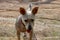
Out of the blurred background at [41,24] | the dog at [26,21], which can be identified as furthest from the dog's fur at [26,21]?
the blurred background at [41,24]

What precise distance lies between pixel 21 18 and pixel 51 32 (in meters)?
1.37

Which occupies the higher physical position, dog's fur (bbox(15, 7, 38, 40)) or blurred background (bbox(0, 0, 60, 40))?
dog's fur (bbox(15, 7, 38, 40))

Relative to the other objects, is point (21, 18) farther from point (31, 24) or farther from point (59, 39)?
point (59, 39)

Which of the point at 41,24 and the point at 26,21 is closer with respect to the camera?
the point at 26,21

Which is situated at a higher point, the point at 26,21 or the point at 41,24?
the point at 26,21

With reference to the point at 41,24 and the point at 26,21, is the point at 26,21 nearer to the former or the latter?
the point at 26,21

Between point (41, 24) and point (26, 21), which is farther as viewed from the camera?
point (41, 24)

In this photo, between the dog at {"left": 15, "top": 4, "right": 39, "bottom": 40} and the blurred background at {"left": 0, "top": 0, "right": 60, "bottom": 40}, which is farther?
the blurred background at {"left": 0, "top": 0, "right": 60, "bottom": 40}

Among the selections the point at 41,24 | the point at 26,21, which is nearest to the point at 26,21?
the point at 26,21

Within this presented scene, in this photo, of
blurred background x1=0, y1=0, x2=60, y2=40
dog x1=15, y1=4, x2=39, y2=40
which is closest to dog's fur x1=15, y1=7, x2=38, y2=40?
dog x1=15, y1=4, x2=39, y2=40

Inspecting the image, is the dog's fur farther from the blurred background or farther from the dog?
the blurred background

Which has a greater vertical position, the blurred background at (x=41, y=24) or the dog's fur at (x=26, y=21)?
the dog's fur at (x=26, y=21)

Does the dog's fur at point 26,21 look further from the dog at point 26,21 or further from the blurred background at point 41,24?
the blurred background at point 41,24

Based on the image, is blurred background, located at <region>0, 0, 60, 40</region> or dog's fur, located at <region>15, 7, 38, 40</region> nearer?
dog's fur, located at <region>15, 7, 38, 40</region>
